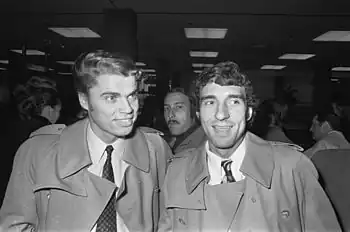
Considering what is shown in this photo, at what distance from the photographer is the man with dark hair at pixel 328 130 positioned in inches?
142

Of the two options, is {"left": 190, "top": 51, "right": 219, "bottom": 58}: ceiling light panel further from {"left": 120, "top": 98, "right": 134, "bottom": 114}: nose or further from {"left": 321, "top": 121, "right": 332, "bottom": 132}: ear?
{"left": 120, "top": 98, "right": 134, "bottom": 114}: nose

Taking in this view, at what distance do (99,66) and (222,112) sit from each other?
1.69ft

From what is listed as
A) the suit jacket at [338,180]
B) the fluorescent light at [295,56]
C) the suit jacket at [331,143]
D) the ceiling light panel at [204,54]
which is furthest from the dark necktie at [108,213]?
the fluorescent light at [295,56]

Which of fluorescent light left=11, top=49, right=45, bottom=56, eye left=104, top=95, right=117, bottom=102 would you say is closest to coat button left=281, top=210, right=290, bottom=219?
eye left=104, top=95, right=117, bottom=102

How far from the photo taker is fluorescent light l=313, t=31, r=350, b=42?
811 cm

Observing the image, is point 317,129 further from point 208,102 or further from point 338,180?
point 208,102

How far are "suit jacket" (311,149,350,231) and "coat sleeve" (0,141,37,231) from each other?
1.71 meters

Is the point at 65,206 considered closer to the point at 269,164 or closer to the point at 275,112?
the point at 269,164

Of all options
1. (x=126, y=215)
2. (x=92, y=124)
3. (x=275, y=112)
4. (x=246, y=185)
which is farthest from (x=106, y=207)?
(x=275, y=112)

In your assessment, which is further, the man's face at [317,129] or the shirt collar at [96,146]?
the man's face at [317,129]

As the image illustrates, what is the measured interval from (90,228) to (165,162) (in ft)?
1.47

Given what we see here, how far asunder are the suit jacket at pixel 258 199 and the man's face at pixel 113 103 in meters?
0.32

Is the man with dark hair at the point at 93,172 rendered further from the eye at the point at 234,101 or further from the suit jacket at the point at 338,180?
the suit jacket at the point at 338,180

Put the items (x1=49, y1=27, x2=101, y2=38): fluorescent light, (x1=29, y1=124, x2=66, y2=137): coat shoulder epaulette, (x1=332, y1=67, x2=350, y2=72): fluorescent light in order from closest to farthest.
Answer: (x1=29, y1=124, x2=66, y2=137): coat shoulder epaulette < (x1=49, y1=27, x2=101, y2=38): fluorescent light < (x1=332, y1=67, x2=350, y2=72): fluorescent light
